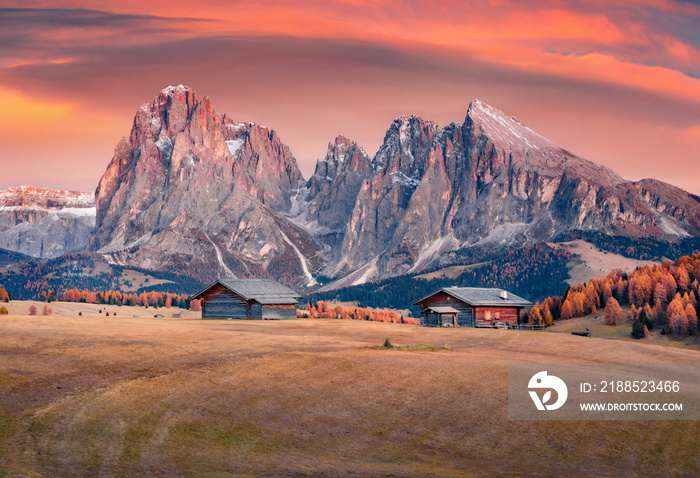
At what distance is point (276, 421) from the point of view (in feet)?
102

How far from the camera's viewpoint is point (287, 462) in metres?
25.6

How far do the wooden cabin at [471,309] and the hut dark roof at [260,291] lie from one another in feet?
67.4

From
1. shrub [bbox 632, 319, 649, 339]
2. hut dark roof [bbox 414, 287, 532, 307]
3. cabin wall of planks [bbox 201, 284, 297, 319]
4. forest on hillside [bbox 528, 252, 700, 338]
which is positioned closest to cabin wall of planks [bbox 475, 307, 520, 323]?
hut dark roof [bbox 414, 287, 532, 307]

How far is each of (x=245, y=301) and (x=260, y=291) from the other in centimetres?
336

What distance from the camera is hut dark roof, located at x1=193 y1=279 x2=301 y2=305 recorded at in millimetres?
93137

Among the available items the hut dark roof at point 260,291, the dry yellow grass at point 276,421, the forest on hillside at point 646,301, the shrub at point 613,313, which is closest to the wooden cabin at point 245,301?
the hut dark roof at point 260,291

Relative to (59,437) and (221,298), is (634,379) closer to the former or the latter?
(59,437)

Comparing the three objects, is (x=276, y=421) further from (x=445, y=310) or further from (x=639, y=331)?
(x=639, y=331)

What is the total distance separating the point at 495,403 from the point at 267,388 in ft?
40.5

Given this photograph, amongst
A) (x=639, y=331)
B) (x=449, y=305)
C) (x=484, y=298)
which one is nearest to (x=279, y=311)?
(x=449, y=305)

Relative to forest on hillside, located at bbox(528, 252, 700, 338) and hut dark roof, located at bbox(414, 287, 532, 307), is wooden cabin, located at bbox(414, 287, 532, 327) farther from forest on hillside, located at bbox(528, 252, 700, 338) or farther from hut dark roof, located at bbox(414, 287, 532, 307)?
forest on hillside, located at bbox(528, 252, 700, 338)

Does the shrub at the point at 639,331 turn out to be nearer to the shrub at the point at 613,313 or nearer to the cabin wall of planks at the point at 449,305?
the shrub at the point at 613,313

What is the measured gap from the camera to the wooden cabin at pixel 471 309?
97125 mm

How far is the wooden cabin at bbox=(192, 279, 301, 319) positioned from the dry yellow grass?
4394 cm
